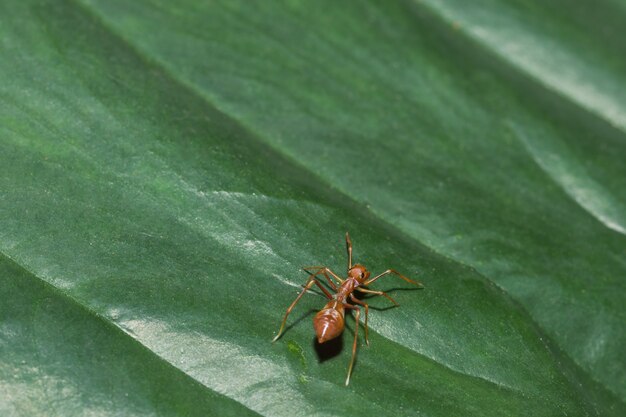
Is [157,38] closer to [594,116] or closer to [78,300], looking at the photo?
[78,300]

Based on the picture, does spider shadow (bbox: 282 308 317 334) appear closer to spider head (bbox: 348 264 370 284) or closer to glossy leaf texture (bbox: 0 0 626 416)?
glossy leaf texture (bbox: 0 0 626 416)

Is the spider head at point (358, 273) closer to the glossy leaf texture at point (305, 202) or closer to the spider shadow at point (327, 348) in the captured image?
the glossy leaf texture at point (305, 202)

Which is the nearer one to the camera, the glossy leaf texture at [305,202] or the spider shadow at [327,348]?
the glossy leaf texture at [305,202]

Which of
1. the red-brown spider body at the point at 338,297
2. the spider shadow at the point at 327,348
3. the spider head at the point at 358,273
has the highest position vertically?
the spider head at the point at 358,273

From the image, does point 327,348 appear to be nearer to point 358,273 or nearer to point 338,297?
point 338,297

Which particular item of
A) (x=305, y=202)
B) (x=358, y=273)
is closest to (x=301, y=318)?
(x=358, y=273)

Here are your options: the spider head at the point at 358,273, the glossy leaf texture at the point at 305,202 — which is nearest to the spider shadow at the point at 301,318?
the glossy leaf texture at the point at 305,202
